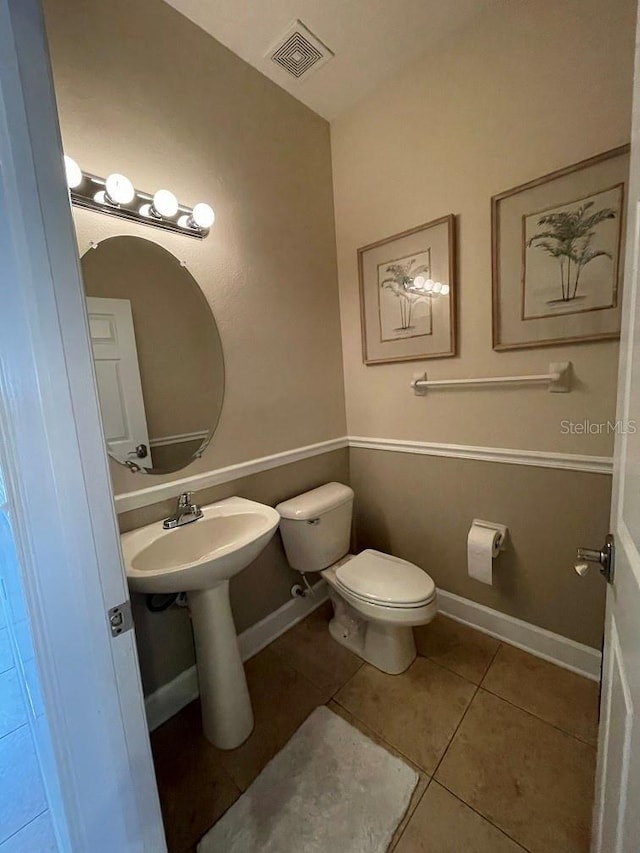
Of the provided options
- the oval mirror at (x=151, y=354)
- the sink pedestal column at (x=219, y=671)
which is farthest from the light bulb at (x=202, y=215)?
the sink pedestal column at (x=219, y=671)

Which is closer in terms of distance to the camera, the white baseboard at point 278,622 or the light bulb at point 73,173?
the light bulb at point 73,173

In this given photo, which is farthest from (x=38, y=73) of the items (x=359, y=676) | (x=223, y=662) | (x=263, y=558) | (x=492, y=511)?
(x=359, y=676)

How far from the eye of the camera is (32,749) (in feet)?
3.45

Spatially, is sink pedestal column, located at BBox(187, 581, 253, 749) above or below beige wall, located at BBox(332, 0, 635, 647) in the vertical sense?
below

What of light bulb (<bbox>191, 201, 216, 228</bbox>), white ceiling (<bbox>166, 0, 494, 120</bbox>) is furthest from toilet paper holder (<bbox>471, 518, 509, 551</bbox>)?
white ceiling (<bbox>166, 0, 494, 120</bbox>)

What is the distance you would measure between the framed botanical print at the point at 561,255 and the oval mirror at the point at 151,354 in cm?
123

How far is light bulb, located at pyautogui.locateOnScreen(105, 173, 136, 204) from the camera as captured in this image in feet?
3.67

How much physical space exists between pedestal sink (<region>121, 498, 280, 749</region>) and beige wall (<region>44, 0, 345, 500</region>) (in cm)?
22

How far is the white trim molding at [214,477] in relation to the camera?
1258 millimetres

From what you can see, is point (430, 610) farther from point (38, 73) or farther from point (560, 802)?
point (38, 73)

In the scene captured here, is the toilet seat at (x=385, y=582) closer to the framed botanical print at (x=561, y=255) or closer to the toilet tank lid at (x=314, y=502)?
the toilet tank lid at (x=314, y=502)

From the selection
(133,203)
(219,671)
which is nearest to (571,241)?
(133,203)

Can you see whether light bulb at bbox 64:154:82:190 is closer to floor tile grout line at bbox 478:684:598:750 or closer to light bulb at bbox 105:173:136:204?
light bulb at bbox 105:173:136:204

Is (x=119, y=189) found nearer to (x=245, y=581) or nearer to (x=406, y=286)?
(x=406, y=286)
